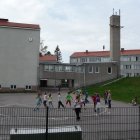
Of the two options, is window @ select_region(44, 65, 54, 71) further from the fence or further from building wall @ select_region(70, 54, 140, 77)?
the fence

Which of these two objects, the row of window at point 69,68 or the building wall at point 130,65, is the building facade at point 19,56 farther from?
the building wall at point 130,65

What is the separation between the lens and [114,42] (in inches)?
3253

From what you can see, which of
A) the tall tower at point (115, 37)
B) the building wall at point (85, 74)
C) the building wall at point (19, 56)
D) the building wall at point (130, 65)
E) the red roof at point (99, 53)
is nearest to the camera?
the building wall at point (19, 56)

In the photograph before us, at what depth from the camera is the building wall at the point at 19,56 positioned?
67500 mm

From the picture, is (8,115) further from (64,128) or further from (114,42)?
(114,42)

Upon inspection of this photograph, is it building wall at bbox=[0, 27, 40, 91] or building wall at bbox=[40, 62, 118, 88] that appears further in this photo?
building wall at bbox=[40, 62, 118, 88]

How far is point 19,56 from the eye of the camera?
224ft

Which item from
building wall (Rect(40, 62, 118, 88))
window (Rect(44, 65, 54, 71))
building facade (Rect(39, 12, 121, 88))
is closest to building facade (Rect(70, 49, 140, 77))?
building facade (Rect(39, 12, 121, 88))

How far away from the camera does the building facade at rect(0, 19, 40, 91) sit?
221 ft

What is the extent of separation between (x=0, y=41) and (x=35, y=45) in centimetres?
609

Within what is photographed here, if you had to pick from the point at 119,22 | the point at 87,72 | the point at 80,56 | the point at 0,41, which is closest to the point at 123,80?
the point at 87,72

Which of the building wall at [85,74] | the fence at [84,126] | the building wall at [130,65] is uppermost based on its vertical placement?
the building wall at [130,65]

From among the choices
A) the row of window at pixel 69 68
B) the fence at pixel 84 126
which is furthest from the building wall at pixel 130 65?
the fence at pixel 84 126

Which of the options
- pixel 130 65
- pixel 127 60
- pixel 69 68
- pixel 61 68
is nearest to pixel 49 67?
Result: pixel 61 68
